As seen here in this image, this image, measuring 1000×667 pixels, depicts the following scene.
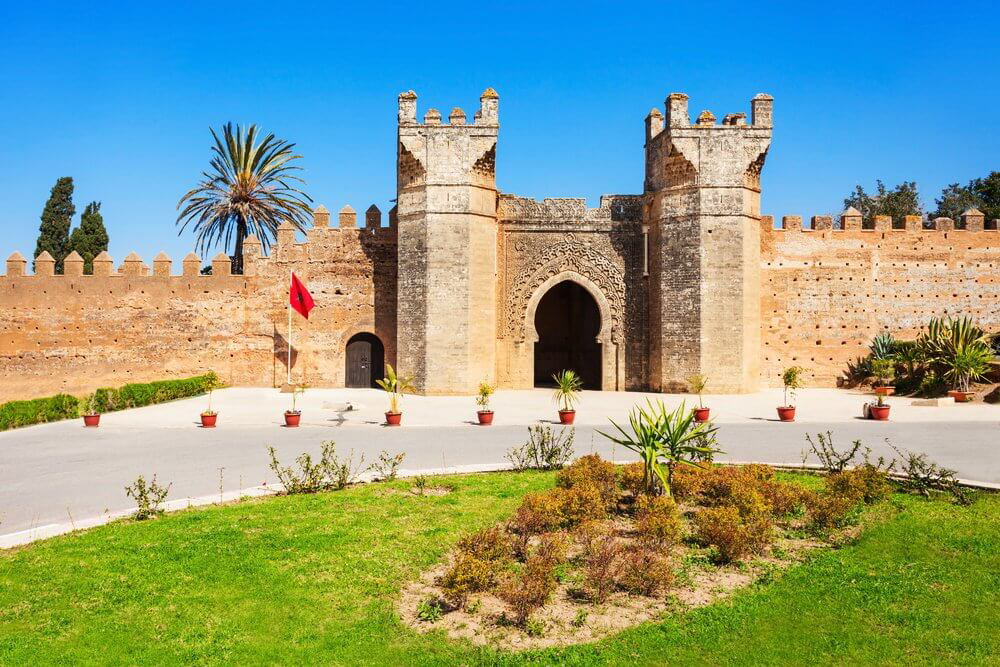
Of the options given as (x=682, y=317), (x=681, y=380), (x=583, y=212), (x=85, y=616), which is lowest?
(x=85, y=616)

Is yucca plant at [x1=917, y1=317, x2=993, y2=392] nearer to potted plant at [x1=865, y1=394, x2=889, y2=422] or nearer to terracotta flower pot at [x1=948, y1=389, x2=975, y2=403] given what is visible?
terracotta flower pot at [x1=948, y1=389, x2=975, y2=403]

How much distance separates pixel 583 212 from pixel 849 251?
9524mm

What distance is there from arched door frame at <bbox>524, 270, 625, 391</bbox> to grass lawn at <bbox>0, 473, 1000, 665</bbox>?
1637 cm

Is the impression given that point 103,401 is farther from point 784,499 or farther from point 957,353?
point 957,353

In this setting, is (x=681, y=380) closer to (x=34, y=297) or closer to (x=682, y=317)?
(x=682, y=317)

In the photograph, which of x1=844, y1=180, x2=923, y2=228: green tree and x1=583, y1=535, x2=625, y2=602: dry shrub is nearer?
x1=583, y1=535, x2=625, y2=602: dry shrub

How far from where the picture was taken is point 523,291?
24.2 meters

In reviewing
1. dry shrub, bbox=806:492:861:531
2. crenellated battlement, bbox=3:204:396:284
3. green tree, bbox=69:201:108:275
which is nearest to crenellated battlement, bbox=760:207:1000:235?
crenellated battlement, bbox=3:204:396:284

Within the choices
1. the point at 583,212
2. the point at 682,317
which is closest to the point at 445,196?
the point at 583,212

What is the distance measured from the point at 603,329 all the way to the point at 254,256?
1244cm

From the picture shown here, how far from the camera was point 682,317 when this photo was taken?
22297 mm

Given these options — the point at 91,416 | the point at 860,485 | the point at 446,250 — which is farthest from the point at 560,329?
the point at 860,485

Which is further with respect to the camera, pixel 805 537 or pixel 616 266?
pixel 616 266

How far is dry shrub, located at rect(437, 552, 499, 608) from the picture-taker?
530 centimetres
